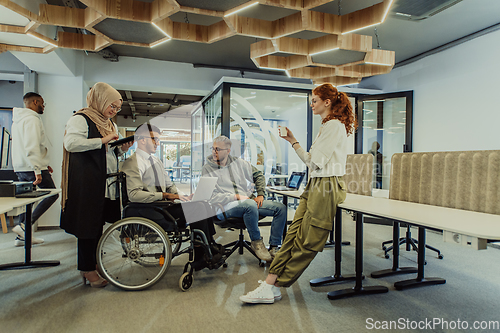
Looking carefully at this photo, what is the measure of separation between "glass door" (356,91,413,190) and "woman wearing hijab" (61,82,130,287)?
5.42 meters

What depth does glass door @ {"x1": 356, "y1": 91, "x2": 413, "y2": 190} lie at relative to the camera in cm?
609

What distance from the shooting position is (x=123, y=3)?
9.09 feet

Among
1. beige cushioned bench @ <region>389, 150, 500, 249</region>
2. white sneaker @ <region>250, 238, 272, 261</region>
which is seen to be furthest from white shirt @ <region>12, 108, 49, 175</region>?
beige cushioned bench @ <region>389, 150, 500, 249</region>

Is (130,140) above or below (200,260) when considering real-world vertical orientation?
above

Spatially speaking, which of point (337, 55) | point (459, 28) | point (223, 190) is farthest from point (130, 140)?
point (459, 28)

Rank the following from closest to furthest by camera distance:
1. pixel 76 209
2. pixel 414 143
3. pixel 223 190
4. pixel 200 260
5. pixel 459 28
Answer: pixel 76 209 < pixel 200 260 < pixel 223 190 < pixel 459 28 < pixel 414 143

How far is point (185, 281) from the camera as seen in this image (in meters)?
2.25

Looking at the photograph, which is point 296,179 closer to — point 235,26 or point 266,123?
point 235,26

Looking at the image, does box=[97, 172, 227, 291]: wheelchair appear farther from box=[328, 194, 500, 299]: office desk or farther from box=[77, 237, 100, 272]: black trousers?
box=[328, 194, 500, 299]: office desk

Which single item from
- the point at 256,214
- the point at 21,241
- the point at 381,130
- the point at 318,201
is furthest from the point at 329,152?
the point at 381,130

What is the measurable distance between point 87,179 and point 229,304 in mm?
1380

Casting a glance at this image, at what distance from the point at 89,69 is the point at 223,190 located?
4.05m

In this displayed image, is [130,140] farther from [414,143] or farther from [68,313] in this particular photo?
[414,143]

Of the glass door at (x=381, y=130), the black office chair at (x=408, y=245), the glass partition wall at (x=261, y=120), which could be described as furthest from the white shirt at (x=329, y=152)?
the glass door at (x=381, y=130)
